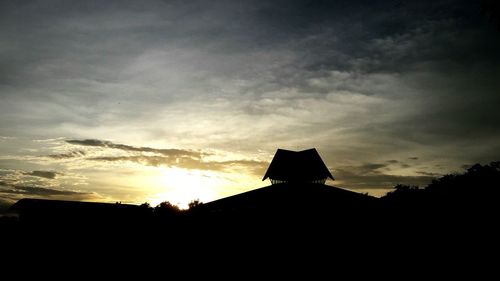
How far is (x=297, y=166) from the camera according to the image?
46.3 m

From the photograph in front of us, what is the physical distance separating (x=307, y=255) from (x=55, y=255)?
992cm

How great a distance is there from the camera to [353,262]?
938 centimetres

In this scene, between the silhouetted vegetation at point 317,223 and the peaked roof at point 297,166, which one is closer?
the silhouetted vegetation at point 317,223

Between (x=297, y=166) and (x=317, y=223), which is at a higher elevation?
(x=297, y=166)

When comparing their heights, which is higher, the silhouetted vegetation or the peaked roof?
the peaked roof

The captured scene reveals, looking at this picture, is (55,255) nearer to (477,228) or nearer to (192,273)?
(192,273)

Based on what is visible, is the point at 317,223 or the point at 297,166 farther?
the point at 297,166

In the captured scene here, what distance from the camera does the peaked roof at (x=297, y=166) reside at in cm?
4631

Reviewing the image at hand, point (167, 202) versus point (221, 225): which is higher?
point (167, 202)

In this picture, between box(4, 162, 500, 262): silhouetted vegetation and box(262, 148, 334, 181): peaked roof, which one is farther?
box(262, 148, 334, 181): peaked roof

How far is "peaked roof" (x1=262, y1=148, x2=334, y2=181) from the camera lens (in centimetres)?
4631

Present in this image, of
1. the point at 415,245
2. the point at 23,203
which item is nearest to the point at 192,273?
the point at 415,245

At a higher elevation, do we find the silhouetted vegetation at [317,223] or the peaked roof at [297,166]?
the peaked roof at [297,166]

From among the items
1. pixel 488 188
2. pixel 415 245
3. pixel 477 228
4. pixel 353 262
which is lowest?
pixel 353 262
